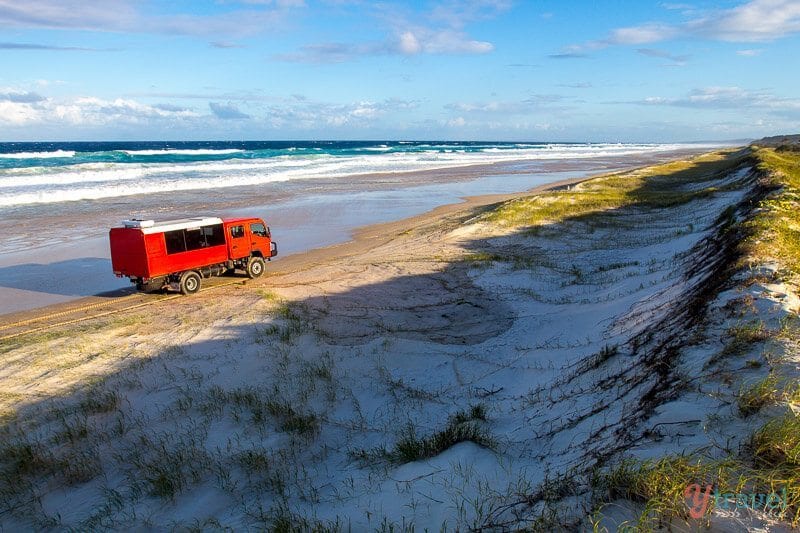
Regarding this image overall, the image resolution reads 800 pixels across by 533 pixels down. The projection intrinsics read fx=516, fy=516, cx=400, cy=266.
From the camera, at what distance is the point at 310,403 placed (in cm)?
855

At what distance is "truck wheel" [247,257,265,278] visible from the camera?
18.1m

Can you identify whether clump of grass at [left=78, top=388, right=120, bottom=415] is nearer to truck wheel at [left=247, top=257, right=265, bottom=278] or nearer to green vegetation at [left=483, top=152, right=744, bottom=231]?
truck wheel at [left=247, top=257, right=265, bottom=278]

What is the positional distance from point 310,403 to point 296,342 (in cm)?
280

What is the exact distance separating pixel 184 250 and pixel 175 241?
0.41 meters

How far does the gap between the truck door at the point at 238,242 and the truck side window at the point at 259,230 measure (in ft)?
1.29

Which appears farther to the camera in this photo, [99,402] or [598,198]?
[598,198]

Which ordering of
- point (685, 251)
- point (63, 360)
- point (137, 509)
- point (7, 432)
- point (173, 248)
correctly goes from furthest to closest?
point (173, 248), point (685, 251), point (63, 360), point (7, 432), point (137, 509)

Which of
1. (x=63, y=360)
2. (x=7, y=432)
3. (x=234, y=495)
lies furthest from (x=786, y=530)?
(x=63, y=360)

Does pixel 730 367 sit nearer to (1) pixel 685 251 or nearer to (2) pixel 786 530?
(2) pixel 786 530

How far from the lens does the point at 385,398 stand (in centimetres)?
862

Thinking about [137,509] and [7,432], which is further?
[7,432]

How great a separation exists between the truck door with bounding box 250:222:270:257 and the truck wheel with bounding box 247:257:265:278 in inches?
13.3

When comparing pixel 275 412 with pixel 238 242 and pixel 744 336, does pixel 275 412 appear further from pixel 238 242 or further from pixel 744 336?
pixel 238 242

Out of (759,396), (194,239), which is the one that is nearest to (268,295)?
(194,239)
